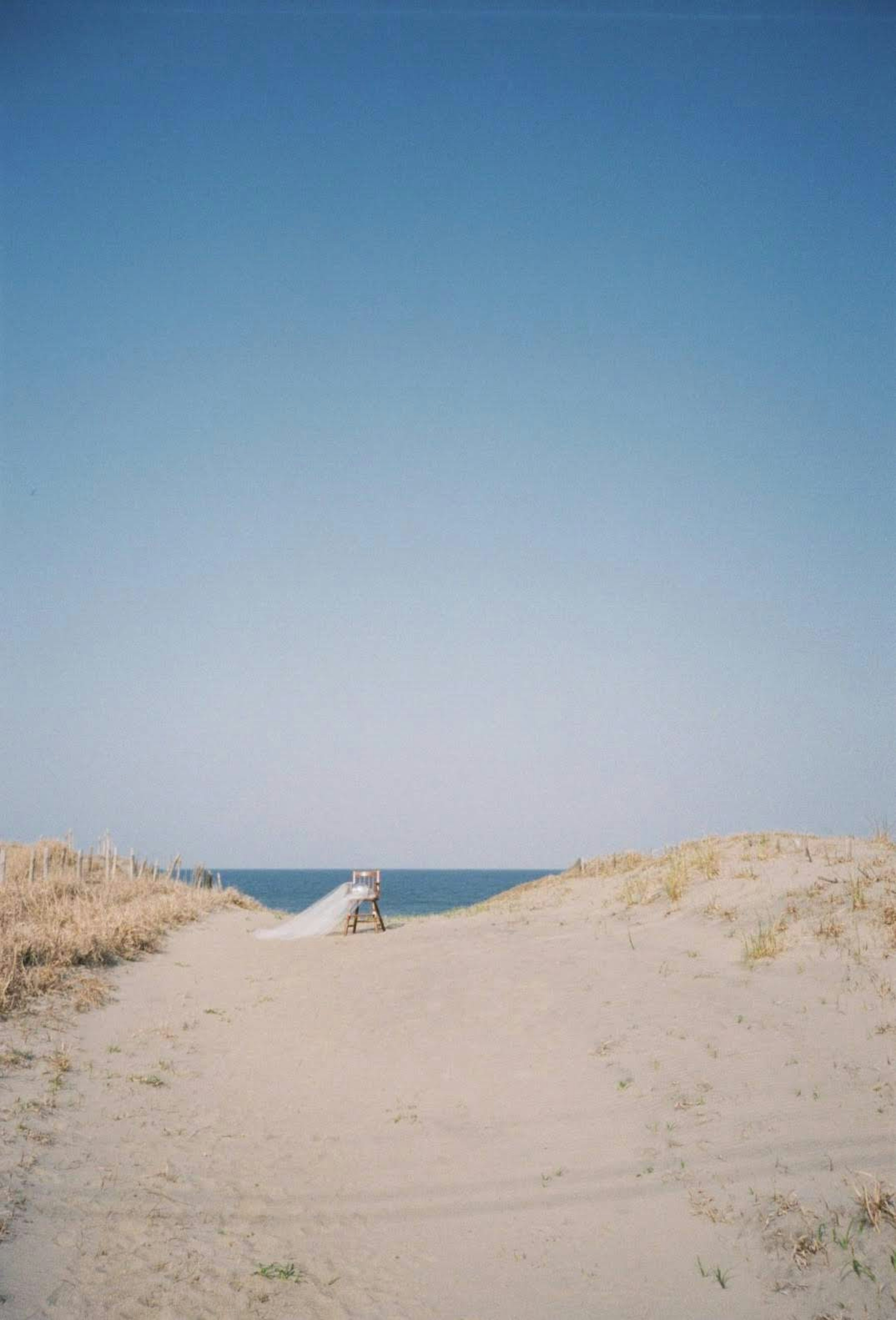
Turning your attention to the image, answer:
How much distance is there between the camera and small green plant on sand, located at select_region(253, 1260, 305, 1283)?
5172mm

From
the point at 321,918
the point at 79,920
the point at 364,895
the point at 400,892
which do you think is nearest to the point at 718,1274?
the point at 79,920

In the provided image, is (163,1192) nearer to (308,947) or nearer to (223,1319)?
(223,1319)

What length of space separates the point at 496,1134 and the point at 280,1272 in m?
2.73

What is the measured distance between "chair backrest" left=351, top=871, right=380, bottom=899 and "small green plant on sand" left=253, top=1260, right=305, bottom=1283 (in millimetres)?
15072

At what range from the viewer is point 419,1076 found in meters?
9.09

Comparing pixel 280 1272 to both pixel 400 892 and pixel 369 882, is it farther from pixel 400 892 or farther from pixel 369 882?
pixel 400 892

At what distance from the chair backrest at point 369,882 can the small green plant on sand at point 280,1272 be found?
15.1 meters

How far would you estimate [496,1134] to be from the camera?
7441mm

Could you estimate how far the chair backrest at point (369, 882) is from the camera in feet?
67.5

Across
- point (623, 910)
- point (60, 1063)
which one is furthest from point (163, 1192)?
point (623, 910)

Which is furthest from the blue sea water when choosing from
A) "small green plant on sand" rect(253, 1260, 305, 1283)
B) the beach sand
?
"small green plant on sand" rect(253, 1260, 305, 1283)

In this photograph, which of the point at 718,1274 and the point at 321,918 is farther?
the point at 321,918

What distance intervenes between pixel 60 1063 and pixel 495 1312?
587 centimetres

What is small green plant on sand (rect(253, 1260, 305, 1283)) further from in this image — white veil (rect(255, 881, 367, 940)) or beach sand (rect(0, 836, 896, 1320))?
white veil (rect(255, 881, 367, 940))
